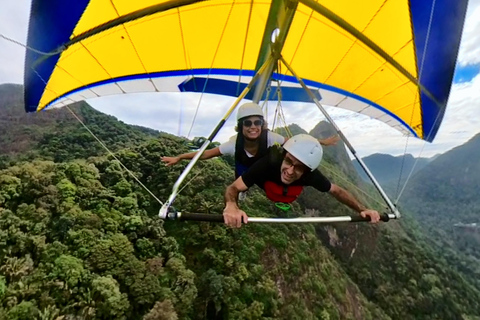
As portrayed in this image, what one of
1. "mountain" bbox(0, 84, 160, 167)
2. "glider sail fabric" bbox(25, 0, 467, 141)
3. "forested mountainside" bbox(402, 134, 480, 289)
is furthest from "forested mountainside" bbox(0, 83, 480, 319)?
"forested mountainside" bbox(402, 134, 480, 289)

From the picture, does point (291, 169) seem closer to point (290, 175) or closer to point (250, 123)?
point (290, 175)

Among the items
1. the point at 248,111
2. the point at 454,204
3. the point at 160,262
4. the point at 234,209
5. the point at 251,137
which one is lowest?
the point at 454,204

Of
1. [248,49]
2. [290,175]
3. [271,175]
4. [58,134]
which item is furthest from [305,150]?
[58,134]

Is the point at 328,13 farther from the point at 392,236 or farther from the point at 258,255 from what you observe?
the point at 392,236

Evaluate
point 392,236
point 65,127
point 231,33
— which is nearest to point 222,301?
point 231,33

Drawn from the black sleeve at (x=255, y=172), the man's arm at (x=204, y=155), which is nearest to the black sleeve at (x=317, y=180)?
the black sleeve at (x=255, y=172)

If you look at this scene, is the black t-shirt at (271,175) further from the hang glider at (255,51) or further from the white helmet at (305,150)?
the hang glider at (255,51)
